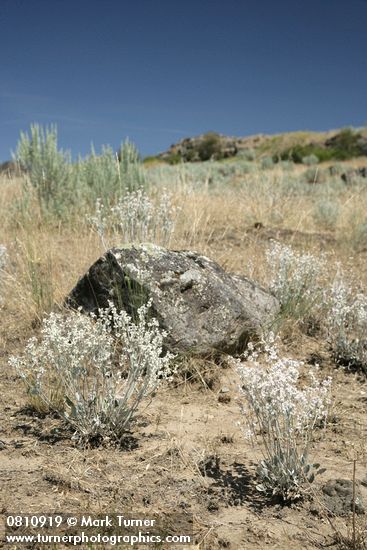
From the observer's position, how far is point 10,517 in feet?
7.37

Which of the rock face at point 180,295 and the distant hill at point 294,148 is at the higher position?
the distant hill at point 294,148

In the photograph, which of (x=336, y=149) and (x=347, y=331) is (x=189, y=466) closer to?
(x=347, y=331)

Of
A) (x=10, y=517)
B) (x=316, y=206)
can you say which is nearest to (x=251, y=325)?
(x=10, y=517)

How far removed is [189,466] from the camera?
2.74m

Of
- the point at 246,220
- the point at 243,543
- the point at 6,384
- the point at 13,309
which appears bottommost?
the point at 243,543

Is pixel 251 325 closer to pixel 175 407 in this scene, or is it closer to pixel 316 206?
pixel 175 407

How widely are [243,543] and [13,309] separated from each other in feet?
11.2

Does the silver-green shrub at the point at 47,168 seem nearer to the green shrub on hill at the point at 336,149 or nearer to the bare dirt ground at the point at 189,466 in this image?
the bare dirt ground at the point at 189,466

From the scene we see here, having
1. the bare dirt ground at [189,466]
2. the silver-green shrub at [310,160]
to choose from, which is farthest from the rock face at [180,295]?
the silver-green shrub at [310,160]

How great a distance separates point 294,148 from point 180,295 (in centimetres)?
2228

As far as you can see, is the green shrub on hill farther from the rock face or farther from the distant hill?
the rock face

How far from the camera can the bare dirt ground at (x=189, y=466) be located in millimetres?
2316

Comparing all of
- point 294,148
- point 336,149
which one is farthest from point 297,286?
point 336,149

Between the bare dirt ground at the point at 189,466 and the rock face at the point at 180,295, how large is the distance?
24cm
